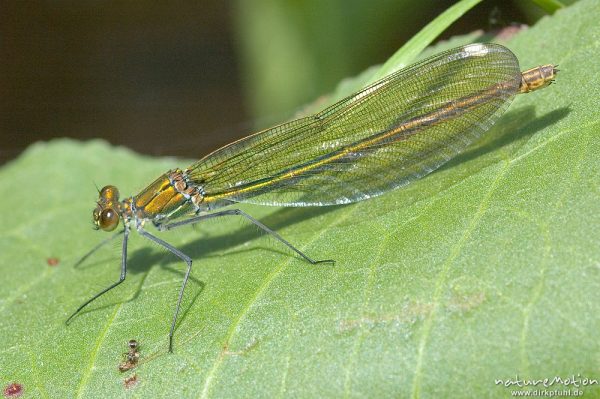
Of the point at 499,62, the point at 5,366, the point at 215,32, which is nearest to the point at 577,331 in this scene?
the point at 499,62

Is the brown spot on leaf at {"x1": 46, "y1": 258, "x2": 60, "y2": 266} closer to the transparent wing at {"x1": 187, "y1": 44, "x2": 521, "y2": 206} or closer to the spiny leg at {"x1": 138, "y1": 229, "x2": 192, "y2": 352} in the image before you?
the spiny leg at {"x1": 138, "y1": 229, "x2": 192, "y2": 352}

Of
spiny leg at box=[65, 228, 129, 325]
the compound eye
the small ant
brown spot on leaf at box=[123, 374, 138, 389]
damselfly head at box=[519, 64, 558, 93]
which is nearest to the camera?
brown spot on leaf at box=[123, 374, 138, 389]

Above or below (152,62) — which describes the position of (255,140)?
below

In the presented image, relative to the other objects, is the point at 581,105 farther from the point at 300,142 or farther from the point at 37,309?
the point at 37,309

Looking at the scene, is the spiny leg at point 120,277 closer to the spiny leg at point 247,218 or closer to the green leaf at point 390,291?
the green leaf at point 390,291

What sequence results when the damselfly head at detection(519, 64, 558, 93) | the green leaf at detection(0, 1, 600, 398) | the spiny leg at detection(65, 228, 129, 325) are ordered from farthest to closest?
the spiny leg at detection(65, 228, 129, 325), the damselfly head at detection(519, 64, 558, 93), the green leaf at detection(0, 1, 600, 398)

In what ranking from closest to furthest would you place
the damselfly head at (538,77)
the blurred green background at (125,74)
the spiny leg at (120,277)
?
the damselfly head at (538,77)
the spiny leg at (120,277)
the blurred green background at (125,74)

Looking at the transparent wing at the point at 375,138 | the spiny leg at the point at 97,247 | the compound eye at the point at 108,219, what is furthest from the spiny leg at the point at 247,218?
the spiny leg at the point at 97,247

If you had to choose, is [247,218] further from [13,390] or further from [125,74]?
[125,74]

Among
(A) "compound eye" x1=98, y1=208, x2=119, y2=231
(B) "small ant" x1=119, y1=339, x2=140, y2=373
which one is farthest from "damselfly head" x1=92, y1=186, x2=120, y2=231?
(B) "small ant" x1=119, y1=339, x2=140, y2=373
